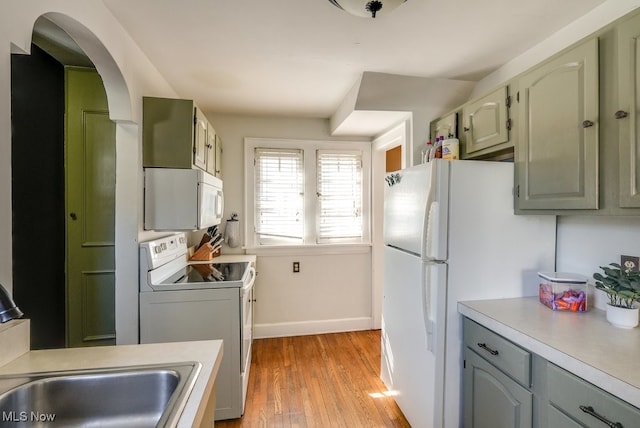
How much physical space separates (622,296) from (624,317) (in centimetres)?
11

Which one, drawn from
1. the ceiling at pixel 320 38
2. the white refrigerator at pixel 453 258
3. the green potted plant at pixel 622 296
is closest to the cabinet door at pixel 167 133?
the ceiling at pixel 320 38

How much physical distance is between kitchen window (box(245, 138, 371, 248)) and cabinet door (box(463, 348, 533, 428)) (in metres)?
1.97

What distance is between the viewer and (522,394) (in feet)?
4.04

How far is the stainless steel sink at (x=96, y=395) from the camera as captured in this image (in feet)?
2.73

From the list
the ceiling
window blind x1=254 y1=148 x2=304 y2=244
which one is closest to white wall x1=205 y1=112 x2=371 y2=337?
window blind x1=254 y1=148 x2=304 y2=244

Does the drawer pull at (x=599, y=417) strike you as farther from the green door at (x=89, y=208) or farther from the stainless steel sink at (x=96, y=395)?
the green door at (x=89, y=208)

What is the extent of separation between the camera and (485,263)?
1659 mm

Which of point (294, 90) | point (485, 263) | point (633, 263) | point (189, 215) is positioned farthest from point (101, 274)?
point (633, 263)

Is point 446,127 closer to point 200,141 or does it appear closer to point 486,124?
point 486,124

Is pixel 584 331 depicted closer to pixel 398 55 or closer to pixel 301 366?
pixel 398 55

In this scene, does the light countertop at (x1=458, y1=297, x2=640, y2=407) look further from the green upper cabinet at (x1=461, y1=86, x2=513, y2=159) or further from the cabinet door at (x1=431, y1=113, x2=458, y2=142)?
the cabinet door at (x1=431, y1=113, x2=458, y2=142)

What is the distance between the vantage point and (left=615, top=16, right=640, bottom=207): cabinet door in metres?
1.12

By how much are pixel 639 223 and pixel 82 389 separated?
227 cm

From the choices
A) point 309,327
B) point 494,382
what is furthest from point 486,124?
point 309,327
